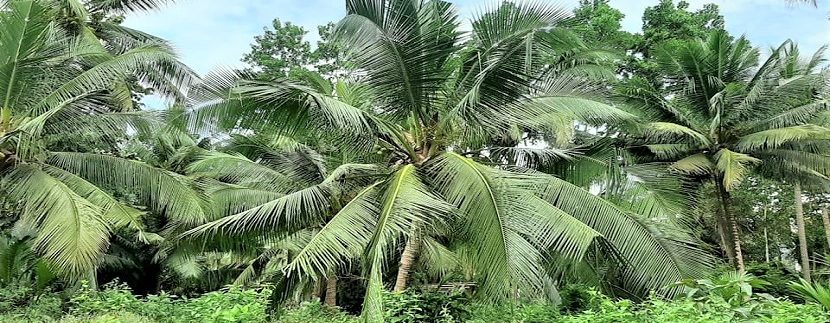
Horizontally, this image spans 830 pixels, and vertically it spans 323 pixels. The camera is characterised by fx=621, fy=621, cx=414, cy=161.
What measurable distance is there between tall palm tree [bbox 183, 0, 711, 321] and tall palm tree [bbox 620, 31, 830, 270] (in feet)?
19.9

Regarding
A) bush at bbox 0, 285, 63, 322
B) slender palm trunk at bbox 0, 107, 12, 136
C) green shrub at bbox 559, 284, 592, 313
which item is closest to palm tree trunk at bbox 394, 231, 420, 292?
green shrub at bbox 559, 284, 592, 313

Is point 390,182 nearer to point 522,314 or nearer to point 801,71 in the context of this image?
point 522,314

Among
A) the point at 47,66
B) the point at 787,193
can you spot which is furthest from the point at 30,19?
the point at 787,193

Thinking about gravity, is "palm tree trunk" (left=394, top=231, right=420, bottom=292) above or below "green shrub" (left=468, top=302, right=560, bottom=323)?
above

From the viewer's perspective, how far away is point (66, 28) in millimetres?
12141

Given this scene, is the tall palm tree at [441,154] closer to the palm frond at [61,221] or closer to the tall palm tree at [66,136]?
the palm frond at [61,221]

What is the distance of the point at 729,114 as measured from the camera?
13.1 meters

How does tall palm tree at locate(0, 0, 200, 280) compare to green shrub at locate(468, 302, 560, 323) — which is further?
tall palm tree at locate(0, 0, 200, 280)

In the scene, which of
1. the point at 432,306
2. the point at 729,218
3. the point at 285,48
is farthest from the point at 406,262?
the point at 285,48

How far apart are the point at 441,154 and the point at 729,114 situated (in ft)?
28.7

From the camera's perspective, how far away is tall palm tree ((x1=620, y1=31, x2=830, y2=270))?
12602mm

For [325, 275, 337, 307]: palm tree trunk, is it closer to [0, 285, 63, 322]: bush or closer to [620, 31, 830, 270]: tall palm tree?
[0, 285, 63, 322]: bush

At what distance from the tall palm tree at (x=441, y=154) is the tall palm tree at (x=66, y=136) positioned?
6.20 ft

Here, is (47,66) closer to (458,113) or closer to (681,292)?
(458,113)
